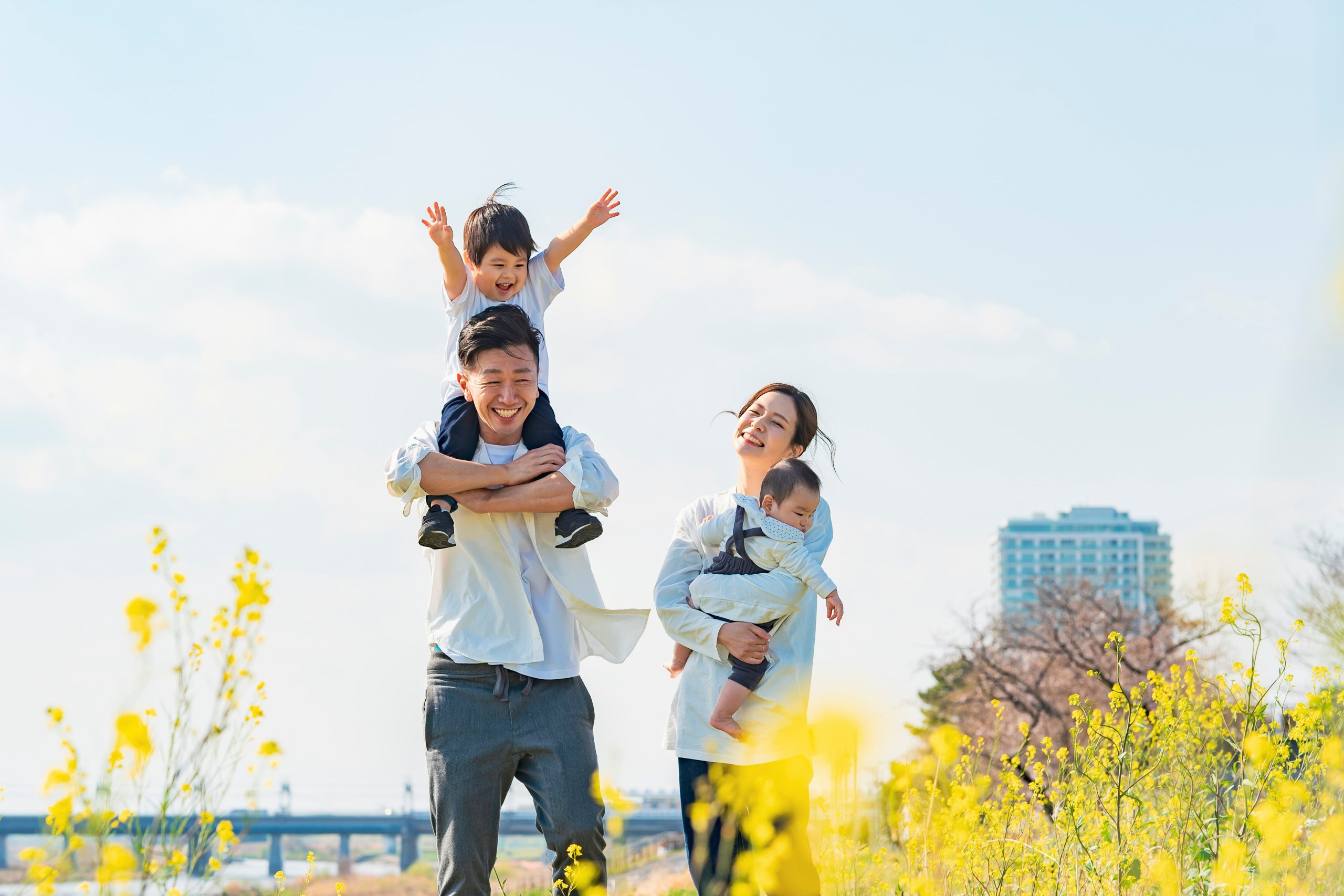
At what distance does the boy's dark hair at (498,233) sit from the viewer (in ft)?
12.9

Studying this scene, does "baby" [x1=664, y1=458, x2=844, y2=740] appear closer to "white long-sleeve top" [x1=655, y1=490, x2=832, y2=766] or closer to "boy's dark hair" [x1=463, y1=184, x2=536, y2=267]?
"white long-sleeve top" [x1=655, y1=490, x2=832, y2=766]

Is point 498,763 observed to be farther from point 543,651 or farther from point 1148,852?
point 1148,852

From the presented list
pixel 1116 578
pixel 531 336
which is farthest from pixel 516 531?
pixel 1116 578

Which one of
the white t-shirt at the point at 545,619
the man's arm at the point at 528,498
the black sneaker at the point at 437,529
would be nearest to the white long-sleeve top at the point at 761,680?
the white t-shirt at the point at 545,619

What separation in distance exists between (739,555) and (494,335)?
1.00m

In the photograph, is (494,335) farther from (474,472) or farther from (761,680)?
(761,680)

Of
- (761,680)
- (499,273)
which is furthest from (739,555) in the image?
(499,273)

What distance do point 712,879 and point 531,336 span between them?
1.70 meters

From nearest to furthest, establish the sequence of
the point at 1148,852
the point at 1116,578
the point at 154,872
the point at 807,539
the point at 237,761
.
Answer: the point at 154,872 → the point at 237,761 → the point at 807,539 → the point at 1148,852 → the point at 1116,578

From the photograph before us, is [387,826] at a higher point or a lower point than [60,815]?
lower

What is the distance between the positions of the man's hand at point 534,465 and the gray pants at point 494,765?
0.56 meters

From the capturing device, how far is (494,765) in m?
3.28

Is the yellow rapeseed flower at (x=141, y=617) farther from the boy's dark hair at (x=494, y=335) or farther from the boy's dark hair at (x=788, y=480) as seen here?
the boy's dark hair at (x=788, y=480)

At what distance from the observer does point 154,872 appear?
2.01 m
